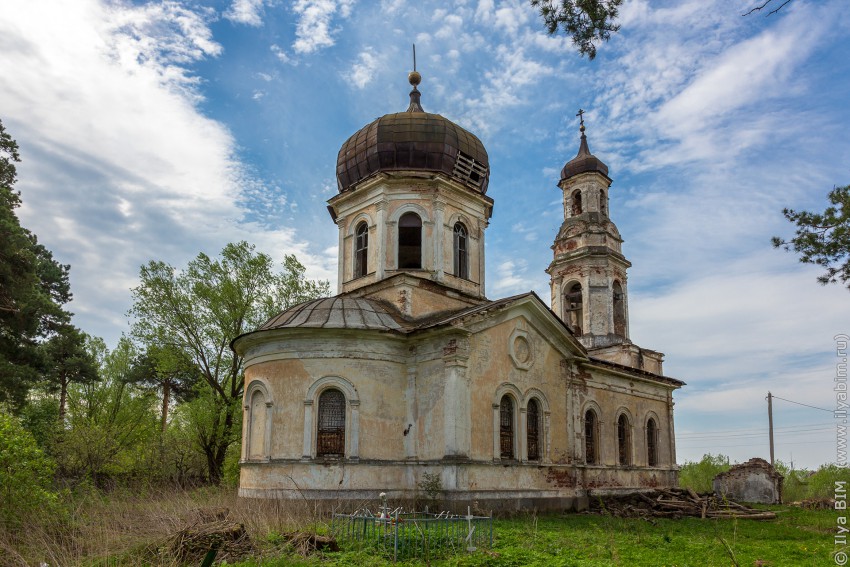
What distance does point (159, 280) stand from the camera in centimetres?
2295

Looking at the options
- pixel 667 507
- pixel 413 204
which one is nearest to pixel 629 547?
pixel 667 507

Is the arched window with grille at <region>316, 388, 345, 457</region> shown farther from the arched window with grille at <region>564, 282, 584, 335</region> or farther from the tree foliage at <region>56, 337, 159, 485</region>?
the arched window with grille at <region>564, 282, 584, 335</region>

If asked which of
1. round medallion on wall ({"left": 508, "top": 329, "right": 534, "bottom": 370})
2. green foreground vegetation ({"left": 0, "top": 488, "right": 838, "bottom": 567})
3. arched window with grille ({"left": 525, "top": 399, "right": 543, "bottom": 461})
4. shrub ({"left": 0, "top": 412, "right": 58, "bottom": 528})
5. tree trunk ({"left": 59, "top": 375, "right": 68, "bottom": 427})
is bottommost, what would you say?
green foreground vegetation ({"left": 0, "top": 488, "right": 838, "bottom": 567})

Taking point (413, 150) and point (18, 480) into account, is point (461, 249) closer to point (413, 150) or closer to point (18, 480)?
point (413, 150)

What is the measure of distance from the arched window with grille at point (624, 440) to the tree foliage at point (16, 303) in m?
16.6

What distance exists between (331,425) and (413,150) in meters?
7.93

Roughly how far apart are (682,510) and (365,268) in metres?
10.8

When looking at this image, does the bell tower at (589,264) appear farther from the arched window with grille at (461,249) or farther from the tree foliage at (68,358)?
the tree foliage at (68,358)

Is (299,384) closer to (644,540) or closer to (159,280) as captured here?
(644,540)

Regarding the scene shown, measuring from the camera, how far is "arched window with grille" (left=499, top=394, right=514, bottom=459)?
51.6ft

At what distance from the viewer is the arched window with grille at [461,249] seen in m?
18.8

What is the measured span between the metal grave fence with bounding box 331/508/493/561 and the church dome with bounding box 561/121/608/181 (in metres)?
17.4

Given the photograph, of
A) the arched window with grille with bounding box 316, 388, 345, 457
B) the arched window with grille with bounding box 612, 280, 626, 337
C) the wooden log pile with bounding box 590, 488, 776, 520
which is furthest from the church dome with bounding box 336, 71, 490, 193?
the wooden log pile with bounding box 590, 488, 776, 520

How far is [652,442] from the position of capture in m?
23.1
